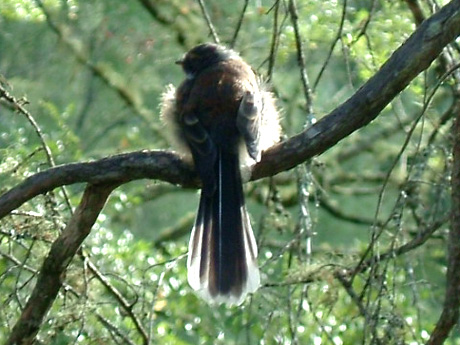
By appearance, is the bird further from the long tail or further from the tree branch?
the tree branch

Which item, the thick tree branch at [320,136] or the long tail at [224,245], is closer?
the thick tree branch at [320,136]

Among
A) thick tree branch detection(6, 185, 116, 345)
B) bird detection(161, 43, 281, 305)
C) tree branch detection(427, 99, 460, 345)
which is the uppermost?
bird detection(161, 43, 281, 305)

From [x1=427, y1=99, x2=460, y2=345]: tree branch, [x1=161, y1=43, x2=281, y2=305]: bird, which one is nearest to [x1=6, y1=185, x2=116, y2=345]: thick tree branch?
[x1=161, y1=43, x2=281, y2=305]: bird

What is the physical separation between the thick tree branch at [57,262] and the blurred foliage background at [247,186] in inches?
11.2

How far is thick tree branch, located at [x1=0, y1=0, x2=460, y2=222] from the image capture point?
438 centimetres

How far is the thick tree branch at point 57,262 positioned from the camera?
4797mm

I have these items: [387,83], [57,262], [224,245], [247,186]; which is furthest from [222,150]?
[247,186]

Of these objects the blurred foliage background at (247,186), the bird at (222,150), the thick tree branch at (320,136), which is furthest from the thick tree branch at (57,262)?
the bird at (222,150)

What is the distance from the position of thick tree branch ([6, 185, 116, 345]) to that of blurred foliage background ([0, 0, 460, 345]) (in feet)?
0.93

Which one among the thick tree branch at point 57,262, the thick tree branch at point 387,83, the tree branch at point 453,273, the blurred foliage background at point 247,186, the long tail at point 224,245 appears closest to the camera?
the thick tree branch at point 387,83

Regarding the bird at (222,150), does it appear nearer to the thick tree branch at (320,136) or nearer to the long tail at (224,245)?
the long tail at (224,245)

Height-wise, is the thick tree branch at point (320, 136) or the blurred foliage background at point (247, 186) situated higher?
the blurred foliage background at point (247, 186)

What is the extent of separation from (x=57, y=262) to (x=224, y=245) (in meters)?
0.84

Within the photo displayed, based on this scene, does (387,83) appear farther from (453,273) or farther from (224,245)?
(224,245)
